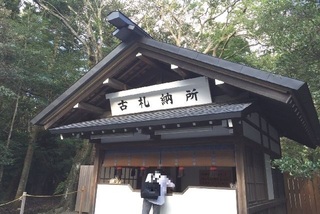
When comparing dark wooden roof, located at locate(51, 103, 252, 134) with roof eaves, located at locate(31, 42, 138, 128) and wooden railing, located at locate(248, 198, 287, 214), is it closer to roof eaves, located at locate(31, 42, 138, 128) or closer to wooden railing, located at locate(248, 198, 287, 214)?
roof eaves, located at locate(31, 42, 138, 128)

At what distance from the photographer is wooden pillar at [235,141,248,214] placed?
5.11 m

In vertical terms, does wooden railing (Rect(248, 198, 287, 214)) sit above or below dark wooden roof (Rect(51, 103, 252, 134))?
below

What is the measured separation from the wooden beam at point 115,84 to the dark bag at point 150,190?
2.94 m

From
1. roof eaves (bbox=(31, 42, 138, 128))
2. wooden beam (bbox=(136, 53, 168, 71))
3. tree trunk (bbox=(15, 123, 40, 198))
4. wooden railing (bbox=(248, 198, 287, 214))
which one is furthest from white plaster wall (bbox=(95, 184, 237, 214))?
tree trunk (bbox=(15, 123, 40, 198))

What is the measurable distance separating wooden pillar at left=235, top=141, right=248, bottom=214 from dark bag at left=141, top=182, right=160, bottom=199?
1.73 metres

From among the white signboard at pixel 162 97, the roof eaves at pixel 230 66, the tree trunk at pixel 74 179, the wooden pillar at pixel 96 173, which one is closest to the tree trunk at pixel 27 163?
the tree trunk at pixel 74 179

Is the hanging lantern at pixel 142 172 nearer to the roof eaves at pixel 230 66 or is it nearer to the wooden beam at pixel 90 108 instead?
the wooden beam at pixel 90 108

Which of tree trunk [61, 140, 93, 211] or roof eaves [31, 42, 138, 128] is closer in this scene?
roof eaves [31, 42, 138, 128]

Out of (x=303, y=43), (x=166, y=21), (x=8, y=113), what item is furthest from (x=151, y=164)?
(x=166, y=21)

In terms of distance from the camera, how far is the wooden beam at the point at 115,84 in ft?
23.5

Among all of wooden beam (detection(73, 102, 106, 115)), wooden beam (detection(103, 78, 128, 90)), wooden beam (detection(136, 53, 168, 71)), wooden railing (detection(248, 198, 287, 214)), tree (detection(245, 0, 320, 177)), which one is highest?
tree (detection(245, 0, 320, 177))

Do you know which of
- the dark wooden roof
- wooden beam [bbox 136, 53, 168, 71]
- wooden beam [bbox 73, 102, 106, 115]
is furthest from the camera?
wooden beam [bbox 73, 102, 106, 115]

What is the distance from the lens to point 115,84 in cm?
734

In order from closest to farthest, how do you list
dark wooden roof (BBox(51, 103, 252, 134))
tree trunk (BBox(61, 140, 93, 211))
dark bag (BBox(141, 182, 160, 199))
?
dark wooden roof (BBox(51, 103, 252, 134)), dark bag (BBox(141, 182, 160, 199)), tree trunk (BBox(61, 140, 93, 211))
